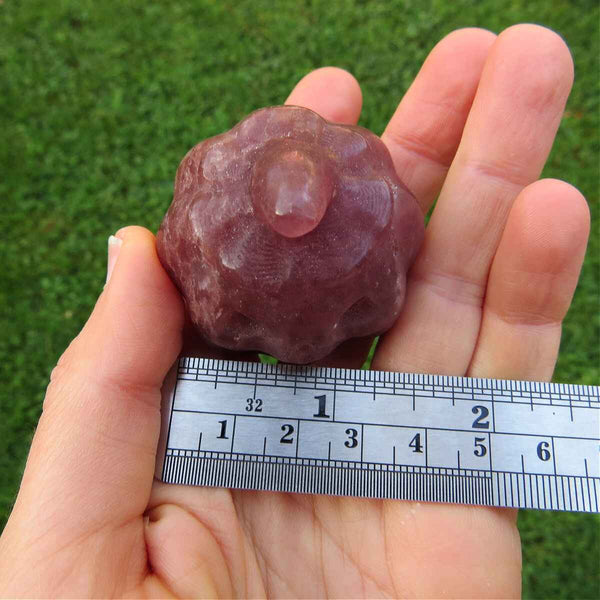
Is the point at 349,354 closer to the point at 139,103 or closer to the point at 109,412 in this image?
the point at 109,412

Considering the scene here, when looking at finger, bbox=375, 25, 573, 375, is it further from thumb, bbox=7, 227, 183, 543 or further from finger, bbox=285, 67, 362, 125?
thumb, bbox=7, 227, 183, 543

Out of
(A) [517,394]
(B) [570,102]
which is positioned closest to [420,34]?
(B) [570,102]

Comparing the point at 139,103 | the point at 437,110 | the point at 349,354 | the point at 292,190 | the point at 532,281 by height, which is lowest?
the point at 349,354

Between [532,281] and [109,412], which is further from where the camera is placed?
[532,281]

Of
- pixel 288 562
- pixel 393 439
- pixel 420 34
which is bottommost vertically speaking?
pixel 288 562

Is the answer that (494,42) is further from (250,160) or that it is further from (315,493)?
(315,493)

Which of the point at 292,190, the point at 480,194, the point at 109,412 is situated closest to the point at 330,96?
the point at 480,194

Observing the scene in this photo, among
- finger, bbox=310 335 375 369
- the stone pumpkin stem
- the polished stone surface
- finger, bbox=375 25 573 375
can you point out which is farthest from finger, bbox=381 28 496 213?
the stone pumpkin stem
